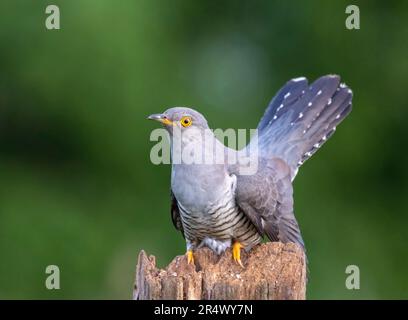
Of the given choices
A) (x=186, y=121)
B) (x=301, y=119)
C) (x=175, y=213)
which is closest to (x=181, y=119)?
(x=186, y=121)

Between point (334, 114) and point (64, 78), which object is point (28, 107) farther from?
point (334, 114)

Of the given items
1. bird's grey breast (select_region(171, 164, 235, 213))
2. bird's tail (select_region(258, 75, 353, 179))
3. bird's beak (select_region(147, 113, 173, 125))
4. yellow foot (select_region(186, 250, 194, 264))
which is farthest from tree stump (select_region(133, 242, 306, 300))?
bird's tail (select_region(258, 75, 353, 179))

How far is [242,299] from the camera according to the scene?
2.65 meters

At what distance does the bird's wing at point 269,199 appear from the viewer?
3.50m

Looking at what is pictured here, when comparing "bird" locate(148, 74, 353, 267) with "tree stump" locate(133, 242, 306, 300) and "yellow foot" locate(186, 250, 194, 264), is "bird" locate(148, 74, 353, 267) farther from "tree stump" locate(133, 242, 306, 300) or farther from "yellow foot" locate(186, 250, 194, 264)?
"tree stump" locate(133, 242, 306, 300)

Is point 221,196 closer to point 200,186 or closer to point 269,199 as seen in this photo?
point 200,186

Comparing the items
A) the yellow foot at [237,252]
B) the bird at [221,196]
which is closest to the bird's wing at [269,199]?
the bird at [221,196]

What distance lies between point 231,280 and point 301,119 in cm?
179

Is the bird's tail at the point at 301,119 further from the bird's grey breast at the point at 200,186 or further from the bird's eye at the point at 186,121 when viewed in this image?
the bird's eye at the point at 186,121

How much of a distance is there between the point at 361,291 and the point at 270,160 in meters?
2.39

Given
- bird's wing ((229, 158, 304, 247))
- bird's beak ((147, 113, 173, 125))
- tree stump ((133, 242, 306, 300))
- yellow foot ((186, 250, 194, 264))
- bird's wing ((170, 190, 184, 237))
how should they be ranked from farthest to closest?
bird's wing ((170, 190, 184, 237))
bird's wing ((229, 158, 304, 247))
bird's beak ((147, 113, 173, 125))
yellow foot ((186, 250, 194, 264))
tree stump ((133, 242, 306, 300))

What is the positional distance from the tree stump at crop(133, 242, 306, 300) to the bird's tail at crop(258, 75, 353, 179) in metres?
1.32

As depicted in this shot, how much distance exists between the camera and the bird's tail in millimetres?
4215

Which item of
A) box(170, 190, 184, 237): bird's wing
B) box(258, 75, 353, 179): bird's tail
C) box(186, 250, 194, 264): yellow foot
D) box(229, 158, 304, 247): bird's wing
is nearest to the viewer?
box(186, 250, 194, 264): yellow foot
